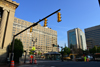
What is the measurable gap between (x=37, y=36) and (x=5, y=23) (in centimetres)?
11748

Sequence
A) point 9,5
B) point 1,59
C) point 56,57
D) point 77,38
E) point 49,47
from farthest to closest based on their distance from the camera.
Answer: point 77,38 → point 49,47 → point 56,57 → point 9,5 → point 1,59

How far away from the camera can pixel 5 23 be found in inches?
960

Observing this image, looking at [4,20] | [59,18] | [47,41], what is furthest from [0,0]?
[47,41]

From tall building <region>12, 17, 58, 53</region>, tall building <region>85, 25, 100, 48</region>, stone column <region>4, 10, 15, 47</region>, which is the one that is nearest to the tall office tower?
stone column <region>4, 10, 15, 47</region>

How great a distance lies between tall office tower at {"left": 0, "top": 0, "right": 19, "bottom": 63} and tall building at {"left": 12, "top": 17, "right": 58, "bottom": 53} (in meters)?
88.7

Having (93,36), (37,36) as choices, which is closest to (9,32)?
(37,36)

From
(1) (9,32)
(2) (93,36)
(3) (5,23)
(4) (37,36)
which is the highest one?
(2) (93,36)

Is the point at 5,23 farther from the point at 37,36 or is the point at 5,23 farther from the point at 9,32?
the point at 37,36

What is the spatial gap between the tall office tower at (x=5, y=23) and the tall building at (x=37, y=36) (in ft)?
291

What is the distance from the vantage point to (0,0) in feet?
78.4

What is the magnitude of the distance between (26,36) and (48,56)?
80760 mm

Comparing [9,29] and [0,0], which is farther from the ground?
[0,0]

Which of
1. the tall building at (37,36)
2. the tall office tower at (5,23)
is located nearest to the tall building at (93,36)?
the tall building at (37,36)

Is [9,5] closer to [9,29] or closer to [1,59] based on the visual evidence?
[9,29]
